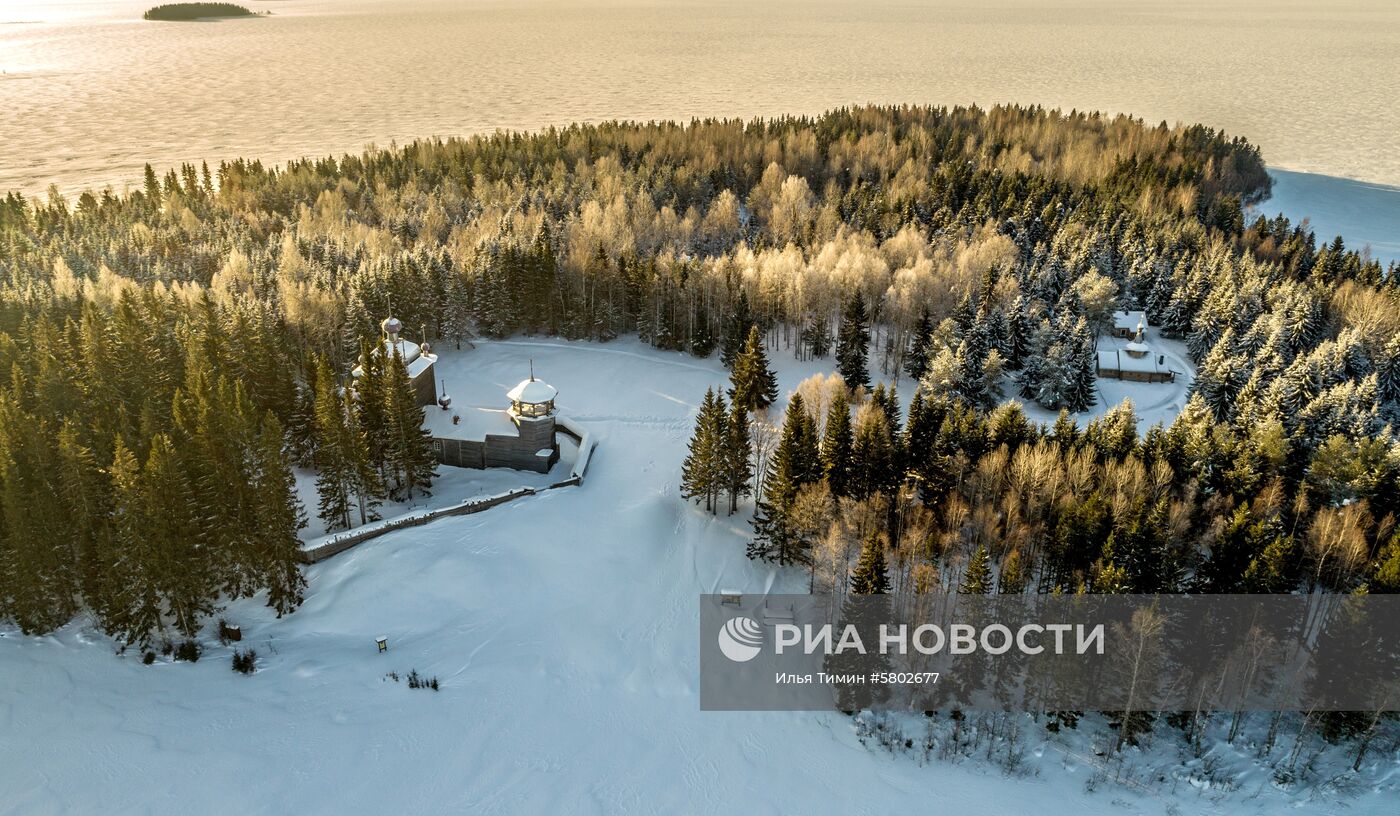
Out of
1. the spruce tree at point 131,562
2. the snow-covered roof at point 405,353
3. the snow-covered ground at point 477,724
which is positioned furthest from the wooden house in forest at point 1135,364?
the spruce tree at point 131,562

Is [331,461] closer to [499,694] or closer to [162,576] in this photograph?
[162,576]

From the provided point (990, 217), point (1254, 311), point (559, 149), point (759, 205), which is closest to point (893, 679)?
point (1254, 311)

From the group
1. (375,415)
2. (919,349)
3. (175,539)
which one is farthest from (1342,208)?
(175,539)

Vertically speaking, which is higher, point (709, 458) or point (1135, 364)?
point (709, 458)

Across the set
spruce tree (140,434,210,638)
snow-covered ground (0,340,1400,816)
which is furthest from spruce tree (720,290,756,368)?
spruce tree (140,434,210,638)

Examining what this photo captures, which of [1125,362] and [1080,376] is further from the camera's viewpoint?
[1125,362]

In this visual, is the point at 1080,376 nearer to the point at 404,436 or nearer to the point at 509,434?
the point at 509,434

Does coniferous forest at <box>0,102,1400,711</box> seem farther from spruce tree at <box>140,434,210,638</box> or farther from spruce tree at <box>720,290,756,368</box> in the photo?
spruce tree at <box>720,290,756,368</box>
